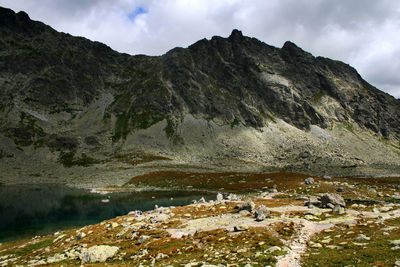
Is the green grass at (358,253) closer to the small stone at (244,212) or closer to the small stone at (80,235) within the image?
the small stone at (244,212)

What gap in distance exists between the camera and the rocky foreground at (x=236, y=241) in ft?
46.3

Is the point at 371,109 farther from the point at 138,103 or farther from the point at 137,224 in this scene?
the point at 137,224

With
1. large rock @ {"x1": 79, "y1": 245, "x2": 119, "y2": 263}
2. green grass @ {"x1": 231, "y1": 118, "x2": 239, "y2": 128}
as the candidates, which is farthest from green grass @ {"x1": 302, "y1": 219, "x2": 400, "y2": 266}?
green grass @ {"x1": 231, "y1": 118, "x2": 239, "y2": 128}

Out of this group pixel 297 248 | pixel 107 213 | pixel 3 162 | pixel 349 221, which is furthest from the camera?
pixel 3 162

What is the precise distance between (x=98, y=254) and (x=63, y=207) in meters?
43.6

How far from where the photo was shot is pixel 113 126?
16750 cm

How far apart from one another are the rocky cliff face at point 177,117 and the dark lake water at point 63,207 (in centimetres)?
6407

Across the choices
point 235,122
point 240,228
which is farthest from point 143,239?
point 235,122

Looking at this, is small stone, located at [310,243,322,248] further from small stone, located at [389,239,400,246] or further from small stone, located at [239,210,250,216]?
small stone, located at [239,210,250,216]

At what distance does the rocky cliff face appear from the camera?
14138cm

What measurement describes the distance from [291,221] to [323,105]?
189m

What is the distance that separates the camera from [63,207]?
55562mm

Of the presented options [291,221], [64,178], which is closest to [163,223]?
[291,221]

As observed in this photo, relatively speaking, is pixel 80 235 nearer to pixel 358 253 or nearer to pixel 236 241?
pixel 236 241
